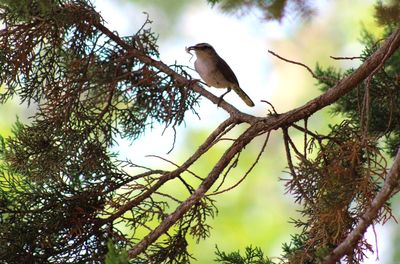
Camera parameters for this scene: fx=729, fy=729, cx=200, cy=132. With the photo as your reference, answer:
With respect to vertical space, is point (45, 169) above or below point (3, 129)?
below

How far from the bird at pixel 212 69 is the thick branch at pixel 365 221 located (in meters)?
1.25

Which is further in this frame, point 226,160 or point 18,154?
point 18,154

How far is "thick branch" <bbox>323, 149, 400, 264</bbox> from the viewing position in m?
1.13

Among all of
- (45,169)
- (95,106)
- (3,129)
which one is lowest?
(45,169)

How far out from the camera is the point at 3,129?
428 centimetres

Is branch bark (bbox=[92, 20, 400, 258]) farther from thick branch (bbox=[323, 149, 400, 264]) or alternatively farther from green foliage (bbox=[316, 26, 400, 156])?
thick branch (bbox=[323, 149, 400, 264])

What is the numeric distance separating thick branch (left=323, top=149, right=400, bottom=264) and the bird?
1.25m

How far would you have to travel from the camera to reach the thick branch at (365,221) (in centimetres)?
113

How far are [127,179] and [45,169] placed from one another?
208 millimetres

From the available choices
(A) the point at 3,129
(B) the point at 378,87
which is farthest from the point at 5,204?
(A) the point at 3,129

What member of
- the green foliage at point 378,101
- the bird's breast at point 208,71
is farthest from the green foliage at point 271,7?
the bird's breast at point 208,71

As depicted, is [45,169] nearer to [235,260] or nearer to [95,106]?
[95,106]

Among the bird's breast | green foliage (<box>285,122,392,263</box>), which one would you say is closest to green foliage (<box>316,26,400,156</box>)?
green foliage (<box>285,122,392,263</box>)

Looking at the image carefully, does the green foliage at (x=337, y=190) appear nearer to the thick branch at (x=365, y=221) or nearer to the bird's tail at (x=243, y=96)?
the thick branch at (x=365, y=221)
